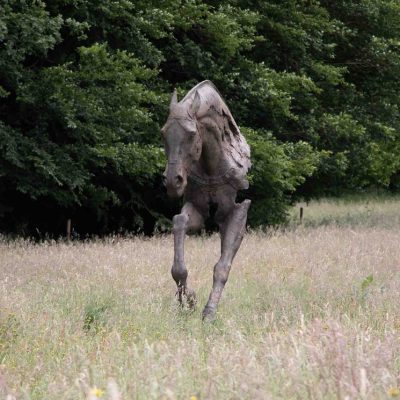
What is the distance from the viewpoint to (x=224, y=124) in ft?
28.7

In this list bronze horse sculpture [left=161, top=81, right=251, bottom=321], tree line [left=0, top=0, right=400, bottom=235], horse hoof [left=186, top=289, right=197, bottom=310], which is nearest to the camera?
bronze horse sculpture [left=161, top=81, right=251, bottom=321]

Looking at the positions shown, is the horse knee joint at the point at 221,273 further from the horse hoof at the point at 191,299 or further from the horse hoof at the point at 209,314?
the horse hoof at the point at 209,314

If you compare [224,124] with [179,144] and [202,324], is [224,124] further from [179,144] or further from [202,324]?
[202,324]

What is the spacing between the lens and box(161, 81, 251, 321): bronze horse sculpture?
7.74 metres

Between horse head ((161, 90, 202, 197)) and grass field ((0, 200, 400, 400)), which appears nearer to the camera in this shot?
grass field ((0, 200, 400, 400))

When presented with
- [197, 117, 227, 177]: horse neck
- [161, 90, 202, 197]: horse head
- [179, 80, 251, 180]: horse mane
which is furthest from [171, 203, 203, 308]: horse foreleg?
[179, 80, 251, 180]: horse mane

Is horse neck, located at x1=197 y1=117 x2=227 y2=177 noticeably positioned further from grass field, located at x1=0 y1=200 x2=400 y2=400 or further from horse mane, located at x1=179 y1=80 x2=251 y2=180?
grass field, located at x1=0 y1=200 x2=400 y2=400

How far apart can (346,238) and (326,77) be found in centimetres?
639

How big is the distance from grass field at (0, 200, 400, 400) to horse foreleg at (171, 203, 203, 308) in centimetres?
29

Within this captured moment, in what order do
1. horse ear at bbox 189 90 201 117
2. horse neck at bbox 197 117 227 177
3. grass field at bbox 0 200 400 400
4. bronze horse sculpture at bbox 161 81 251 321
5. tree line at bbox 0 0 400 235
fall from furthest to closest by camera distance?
tree line at bbox 0 0 400 235 → horse neck at bbox 197 117 227 177 → horse ear at bbox 189 90 201 117 → bronze horse sculpture at bbox 161 81 251 321 → grass field at bbox 0 200 400 400

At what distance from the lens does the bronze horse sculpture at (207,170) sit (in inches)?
305

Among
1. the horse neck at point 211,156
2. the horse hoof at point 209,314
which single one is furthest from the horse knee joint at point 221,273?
the horse neck at point 211,156

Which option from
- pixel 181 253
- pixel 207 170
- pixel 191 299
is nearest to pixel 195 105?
pixel 207 170

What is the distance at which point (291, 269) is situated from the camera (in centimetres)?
1156
